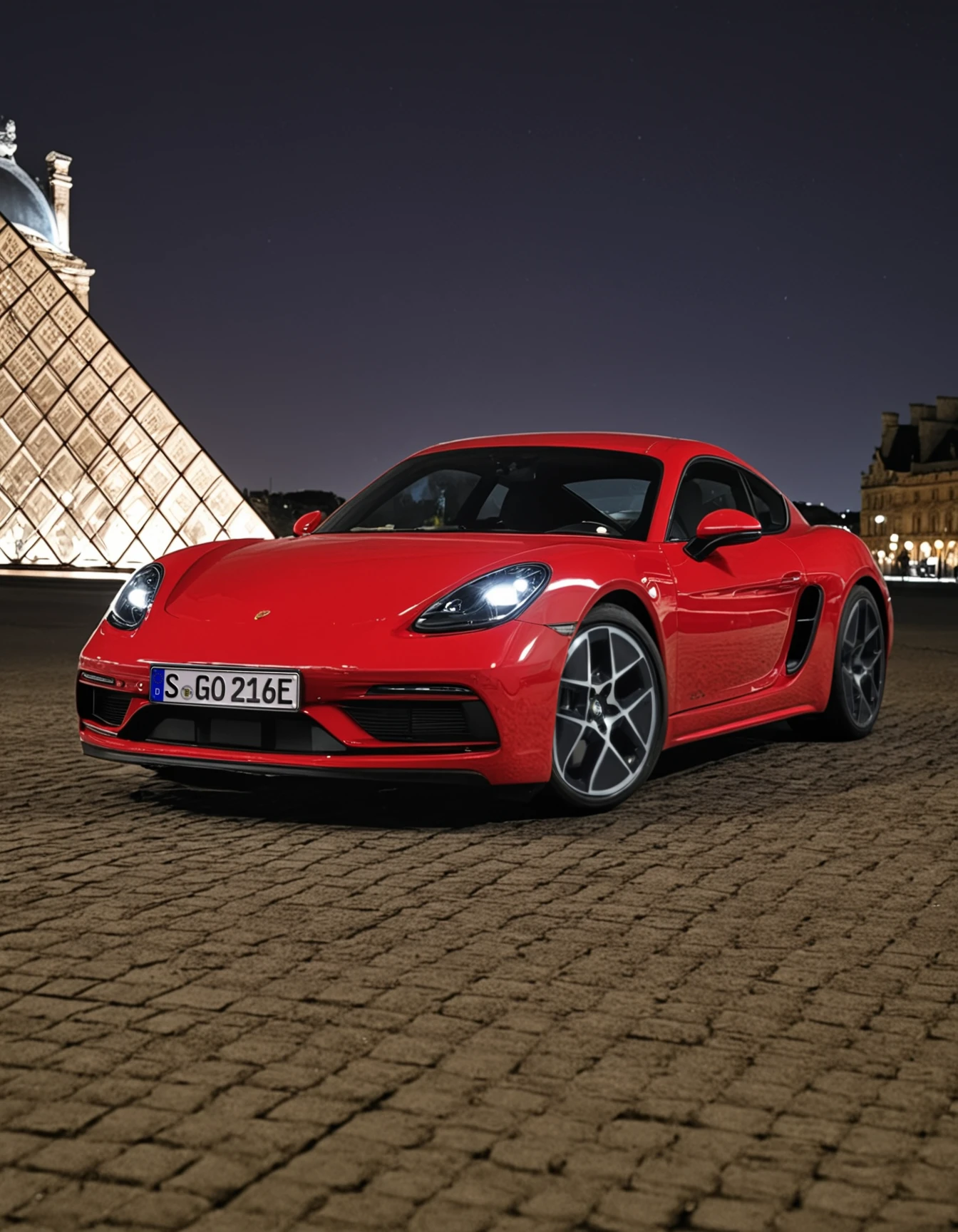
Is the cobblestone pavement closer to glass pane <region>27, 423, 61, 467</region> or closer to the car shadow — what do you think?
the car shadow

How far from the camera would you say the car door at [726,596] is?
575cm

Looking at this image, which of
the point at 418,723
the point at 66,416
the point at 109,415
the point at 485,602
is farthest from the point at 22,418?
the point at 418,723

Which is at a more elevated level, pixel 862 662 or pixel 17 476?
pixel 17 476

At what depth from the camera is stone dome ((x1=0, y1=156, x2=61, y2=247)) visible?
8362cm

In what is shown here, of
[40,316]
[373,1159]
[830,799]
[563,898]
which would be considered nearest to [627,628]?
[830,799]

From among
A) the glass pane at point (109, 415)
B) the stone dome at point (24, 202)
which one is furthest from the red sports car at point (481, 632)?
the stone dome at point (24, 202)

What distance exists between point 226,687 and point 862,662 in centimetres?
354

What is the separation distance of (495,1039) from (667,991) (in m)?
0.48

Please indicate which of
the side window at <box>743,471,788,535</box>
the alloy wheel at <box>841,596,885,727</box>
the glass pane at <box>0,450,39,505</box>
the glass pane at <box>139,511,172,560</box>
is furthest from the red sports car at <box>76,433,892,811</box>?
the glass pane at <box>139,511,172,560</box>

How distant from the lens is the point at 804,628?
21.9 feet

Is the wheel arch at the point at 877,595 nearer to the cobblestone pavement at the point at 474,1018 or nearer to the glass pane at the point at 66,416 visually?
the cobblestone pavement at the point at 474,1018

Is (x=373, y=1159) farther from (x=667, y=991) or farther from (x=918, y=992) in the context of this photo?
(x=918, y=992)

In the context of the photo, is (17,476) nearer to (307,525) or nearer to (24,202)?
(307,525)

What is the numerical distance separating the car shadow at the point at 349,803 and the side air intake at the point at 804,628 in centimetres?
81
